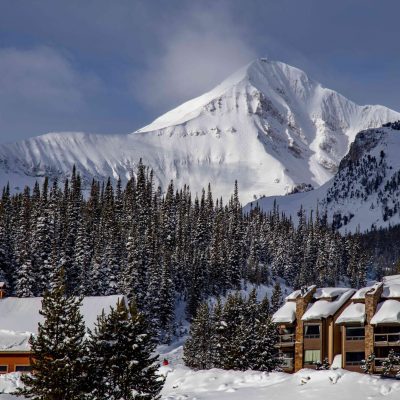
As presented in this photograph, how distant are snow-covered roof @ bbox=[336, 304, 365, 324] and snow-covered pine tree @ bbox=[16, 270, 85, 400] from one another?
31977 mm

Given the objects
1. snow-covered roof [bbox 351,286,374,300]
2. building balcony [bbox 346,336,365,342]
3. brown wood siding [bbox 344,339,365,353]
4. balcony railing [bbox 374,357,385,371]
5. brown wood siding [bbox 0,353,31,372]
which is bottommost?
brown wood siding [bbox 0,353,31,372]

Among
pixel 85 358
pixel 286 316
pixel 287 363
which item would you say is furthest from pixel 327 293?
pixel 85 358

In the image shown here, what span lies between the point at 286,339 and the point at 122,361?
3132 cm

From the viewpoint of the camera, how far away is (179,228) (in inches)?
6560

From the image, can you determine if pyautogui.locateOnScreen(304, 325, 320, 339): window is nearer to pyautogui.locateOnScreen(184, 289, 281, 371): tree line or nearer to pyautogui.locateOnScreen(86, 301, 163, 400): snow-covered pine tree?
pyautogui.locateOnScreen(184, 289, 281, 371): tree line

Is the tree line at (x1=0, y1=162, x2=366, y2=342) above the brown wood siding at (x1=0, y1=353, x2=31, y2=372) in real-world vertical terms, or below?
above

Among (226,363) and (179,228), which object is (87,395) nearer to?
(226,363)

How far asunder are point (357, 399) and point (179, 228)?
125 m

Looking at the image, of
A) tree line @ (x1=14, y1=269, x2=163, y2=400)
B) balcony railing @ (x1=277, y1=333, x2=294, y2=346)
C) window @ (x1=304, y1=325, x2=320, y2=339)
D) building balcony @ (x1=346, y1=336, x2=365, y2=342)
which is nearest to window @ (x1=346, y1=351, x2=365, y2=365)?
building balcony @ (x1=346, y1=336, x2=365, y2=342)

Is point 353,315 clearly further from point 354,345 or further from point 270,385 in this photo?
point 270,385

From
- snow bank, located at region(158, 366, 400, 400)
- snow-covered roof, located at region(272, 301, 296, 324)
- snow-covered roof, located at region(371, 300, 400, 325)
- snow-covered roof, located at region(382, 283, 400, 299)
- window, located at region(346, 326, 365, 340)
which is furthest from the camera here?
snow-covered roof, located at region(272, 301, 296, 324)

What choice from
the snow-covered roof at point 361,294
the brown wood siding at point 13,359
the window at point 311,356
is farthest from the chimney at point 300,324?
the brown wood siding at point 13,359

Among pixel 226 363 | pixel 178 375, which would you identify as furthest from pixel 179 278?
pixel 178 375

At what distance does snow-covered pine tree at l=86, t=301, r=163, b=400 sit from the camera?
140 ft
